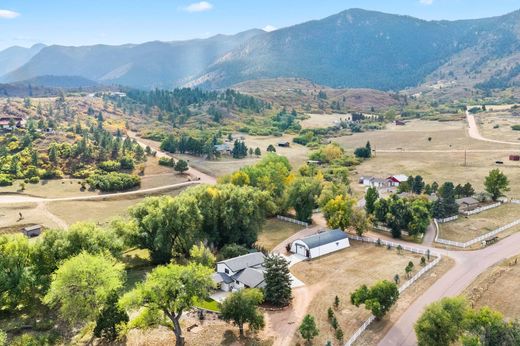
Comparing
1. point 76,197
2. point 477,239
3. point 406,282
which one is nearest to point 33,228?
point 76,197

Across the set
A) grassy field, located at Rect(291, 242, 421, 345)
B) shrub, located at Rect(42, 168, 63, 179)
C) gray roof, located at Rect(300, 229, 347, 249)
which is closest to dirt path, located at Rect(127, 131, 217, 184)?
shrub, located at Rect(42, 168, 63, 179)

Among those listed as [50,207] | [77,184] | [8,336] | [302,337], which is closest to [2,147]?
[77,184]

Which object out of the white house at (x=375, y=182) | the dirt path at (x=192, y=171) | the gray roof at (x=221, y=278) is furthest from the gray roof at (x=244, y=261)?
the dirt path at (x=192, y=171)

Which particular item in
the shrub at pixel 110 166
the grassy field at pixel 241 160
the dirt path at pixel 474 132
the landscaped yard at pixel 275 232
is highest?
the dirt path at pixel 474 132

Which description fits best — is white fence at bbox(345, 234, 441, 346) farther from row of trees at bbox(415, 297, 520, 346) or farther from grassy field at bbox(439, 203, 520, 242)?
grassy field at bbox(439, 203, 520, 242)

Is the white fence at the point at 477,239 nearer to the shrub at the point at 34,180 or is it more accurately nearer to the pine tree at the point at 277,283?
the pine tree at the point at 277,283

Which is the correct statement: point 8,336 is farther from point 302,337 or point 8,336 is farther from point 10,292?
point 302,337
